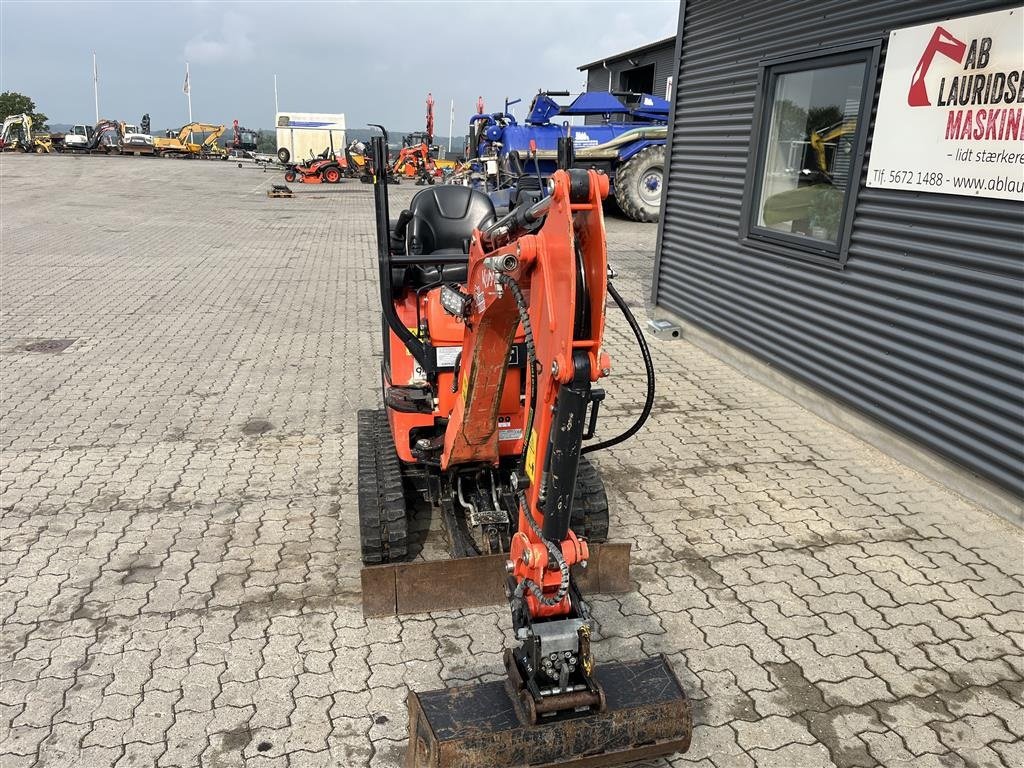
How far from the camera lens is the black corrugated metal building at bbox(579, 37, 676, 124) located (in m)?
25.3

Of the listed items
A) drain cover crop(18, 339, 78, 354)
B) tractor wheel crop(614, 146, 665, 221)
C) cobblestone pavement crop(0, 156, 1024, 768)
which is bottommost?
cobblestone pavement crop(0, 156, 1024, 768)

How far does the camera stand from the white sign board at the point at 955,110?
470 cm

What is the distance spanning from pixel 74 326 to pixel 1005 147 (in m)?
9.32

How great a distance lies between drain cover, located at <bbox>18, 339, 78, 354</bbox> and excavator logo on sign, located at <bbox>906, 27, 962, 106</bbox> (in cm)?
827

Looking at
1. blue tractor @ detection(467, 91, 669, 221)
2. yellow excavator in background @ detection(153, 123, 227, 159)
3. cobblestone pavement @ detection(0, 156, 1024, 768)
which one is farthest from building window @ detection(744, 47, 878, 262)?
yellow excavator in background @ detection(153, 123, 227, 159)

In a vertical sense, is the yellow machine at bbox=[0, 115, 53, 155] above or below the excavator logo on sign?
above

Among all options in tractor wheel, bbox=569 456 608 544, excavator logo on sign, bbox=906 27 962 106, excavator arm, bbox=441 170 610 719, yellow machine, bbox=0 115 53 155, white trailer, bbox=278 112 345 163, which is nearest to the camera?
excavator arm, bbox=441 170 610 719

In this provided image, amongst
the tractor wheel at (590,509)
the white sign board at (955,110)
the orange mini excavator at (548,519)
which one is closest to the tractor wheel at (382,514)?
the orange mini excavator at (548,519)

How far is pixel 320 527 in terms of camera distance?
4.65 metres

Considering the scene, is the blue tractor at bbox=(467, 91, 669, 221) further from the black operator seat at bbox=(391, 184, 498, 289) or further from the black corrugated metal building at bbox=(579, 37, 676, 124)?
the black operator seat at bbox=(391, 184, 498, 289)

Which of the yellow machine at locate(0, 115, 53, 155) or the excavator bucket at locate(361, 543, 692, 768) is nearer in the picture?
the excavator bucket at locate(361, 543, 692, 768)

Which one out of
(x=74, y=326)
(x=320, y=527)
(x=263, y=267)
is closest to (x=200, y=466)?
(x=320, y=527)

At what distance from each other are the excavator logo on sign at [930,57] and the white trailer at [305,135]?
33.8 meters

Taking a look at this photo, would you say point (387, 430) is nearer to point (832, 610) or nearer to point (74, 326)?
point (832, 610)
